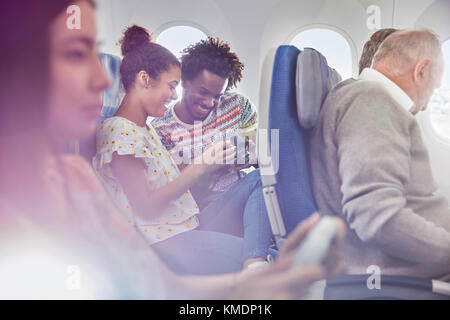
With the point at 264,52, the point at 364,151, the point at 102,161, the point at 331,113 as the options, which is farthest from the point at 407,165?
the point at 102,161

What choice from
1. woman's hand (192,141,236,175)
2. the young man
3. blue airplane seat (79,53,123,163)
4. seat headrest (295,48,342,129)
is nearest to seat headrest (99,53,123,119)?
blue airplane seat (79,53,123,163)

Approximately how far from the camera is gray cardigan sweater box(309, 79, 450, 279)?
3.18ft

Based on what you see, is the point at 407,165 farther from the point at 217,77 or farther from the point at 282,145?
the point at 217,77

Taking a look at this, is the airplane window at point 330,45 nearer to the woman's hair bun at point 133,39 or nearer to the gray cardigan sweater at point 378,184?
the gray cardigan sweater at point 378,184

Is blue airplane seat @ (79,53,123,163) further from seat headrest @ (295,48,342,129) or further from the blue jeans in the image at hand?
seat headrest @ (295,48,342,129)

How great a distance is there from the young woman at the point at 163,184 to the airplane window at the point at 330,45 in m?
0.39

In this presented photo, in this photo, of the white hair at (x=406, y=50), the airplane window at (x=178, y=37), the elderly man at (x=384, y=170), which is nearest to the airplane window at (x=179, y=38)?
the airplane window at (x=178, y=37)

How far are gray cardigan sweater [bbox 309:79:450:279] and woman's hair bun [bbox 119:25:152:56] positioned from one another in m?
0.55

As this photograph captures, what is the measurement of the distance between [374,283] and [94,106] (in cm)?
90

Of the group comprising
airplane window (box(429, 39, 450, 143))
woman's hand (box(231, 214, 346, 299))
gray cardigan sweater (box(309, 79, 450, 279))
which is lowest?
woman's hand (box(231, 214, 346, 299))

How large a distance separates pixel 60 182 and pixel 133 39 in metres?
0.44

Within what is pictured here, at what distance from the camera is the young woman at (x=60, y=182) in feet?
2.98

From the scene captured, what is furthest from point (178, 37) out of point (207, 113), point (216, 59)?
point (207, 113)

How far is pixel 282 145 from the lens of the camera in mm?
1078
